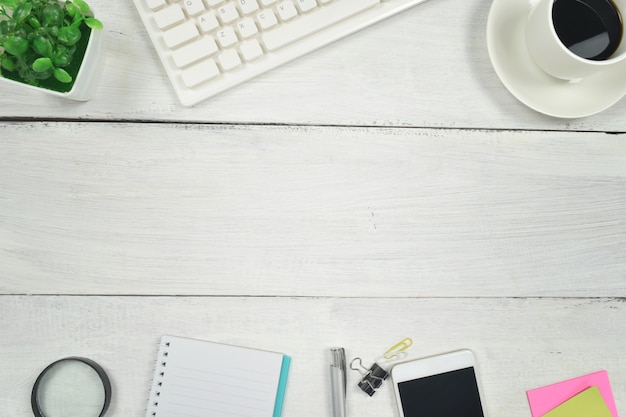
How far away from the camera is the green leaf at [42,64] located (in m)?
0.59

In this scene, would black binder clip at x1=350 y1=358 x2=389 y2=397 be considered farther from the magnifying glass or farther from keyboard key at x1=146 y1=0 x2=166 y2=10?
keyboard key at x1=146 y1=0 x2=166 y2=10

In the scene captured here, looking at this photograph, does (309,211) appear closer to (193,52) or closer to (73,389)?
(193,52)

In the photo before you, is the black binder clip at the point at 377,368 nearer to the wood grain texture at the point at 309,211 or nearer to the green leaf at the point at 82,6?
the wood grain texture at the point at 309,211

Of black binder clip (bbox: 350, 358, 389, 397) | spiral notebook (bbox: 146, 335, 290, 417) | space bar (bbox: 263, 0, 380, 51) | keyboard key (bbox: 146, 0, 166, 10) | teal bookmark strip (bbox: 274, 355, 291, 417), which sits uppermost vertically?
keyboard key (bbox: 146, 0, 166, 10)

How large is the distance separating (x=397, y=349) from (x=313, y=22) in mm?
406

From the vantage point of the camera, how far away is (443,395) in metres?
0.69

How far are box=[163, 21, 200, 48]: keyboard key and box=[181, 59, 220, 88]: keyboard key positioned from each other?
3 centimetres

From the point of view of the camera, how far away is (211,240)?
0.71 m

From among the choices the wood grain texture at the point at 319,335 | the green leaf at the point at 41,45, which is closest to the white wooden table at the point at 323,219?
the wood grain texture at the point at 319,335

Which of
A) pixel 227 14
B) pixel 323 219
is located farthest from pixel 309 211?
pixel 227 14

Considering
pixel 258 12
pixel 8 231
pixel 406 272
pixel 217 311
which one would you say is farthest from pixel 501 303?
pixel 8 231

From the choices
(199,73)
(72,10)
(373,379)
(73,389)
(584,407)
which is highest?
(72,10)

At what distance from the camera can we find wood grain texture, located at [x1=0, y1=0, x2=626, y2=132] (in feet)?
2.34

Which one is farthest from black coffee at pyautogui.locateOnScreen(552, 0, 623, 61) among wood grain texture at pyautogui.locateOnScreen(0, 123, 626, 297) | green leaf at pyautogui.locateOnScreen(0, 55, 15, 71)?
green leaf at pyautogui.locateOnScreen(0, 55, 15, 71)
